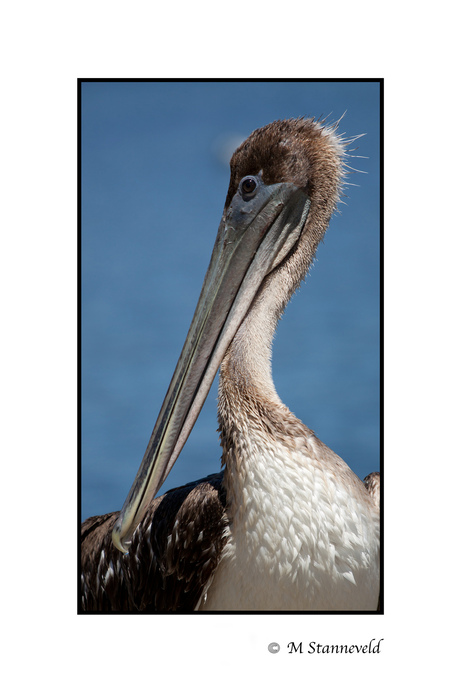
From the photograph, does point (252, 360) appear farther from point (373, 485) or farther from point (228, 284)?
point (373, 485)

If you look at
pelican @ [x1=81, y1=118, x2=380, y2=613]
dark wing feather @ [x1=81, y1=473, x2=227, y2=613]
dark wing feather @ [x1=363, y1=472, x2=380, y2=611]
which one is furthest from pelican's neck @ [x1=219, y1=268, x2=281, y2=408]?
dark wing feather @ [x1=363, y1=472, x2=380, y2=611]

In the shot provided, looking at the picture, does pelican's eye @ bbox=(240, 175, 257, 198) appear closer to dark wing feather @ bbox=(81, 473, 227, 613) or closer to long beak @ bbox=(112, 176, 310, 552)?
long beak @ bbox=(112, 176, 310, 552)

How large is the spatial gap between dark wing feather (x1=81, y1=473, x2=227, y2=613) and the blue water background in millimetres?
146

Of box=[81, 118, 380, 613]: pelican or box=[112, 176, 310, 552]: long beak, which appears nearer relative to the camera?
box=[81, 118, 380, 613]: pelican

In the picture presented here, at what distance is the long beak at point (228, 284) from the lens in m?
2.47

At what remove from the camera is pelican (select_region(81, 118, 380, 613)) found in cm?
226

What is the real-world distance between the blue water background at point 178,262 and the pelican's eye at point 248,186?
0.09 meters

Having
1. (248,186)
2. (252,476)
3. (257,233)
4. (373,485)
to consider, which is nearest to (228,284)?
(257,233)

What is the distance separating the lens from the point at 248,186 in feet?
8.34

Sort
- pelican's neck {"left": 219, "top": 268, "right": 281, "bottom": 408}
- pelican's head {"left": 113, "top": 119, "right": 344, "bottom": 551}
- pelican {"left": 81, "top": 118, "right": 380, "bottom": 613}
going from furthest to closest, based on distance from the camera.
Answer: pelican's head {"left": 113, "top": 119, "right": 344, "bottom": 551}
pelican's neck {"left": 219, "top": 268, "right": 281, "bottom": 408}
pelican {"left": 81, "top": 118, "right": 380, "bottom": 613}

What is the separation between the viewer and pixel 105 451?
8.32 ft

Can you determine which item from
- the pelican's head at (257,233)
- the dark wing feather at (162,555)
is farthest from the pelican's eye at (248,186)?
the dark wing feather at (162,555)
